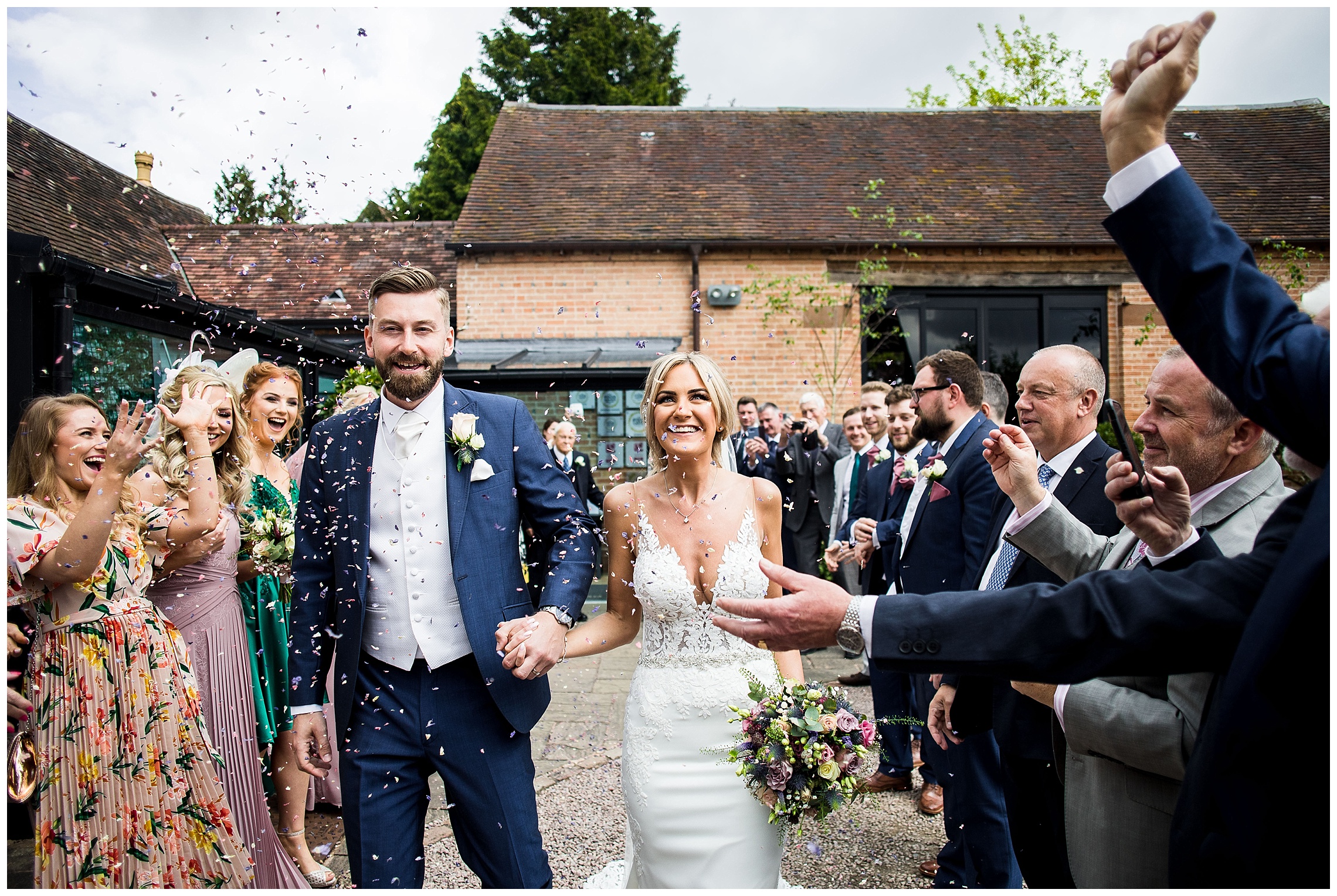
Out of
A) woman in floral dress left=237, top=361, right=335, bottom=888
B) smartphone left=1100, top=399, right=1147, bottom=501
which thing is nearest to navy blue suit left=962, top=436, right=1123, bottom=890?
smartphone left=1100, top=399, right=1147, bottom=501

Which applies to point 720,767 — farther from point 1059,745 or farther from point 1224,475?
point 1224,475

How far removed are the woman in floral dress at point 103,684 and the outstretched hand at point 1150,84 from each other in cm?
301

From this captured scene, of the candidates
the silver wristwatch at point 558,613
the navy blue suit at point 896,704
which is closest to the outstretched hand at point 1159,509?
the silver wristwatch at point 558,613

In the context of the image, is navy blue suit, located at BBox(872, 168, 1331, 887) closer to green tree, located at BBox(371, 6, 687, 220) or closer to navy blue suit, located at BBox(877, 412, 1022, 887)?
navy blue suit, located at BBox(877, 412, 1022, 887)

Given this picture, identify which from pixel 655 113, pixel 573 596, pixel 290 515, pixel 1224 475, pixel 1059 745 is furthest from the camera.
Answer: pixel 655 113

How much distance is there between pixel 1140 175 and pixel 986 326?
13063mm

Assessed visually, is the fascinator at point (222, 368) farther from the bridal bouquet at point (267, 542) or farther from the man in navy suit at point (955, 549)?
the man in navy suit at point (955, 549)

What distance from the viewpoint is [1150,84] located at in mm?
1480

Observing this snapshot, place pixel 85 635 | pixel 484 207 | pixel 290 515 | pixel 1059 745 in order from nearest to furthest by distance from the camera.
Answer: pixel 1059 745
pixel 85 635
pixel 290 515
pixel 484 207

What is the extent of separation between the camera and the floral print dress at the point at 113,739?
2902mm

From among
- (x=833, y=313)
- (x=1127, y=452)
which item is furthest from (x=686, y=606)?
(x=833, y=313)

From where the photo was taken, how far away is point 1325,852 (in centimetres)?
130

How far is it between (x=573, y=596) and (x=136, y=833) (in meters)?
1.89

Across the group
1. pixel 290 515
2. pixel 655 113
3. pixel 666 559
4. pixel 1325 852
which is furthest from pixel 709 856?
pixel 655 113
